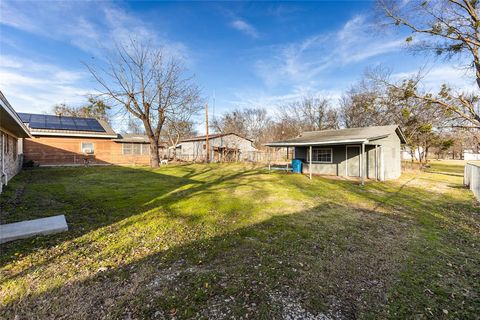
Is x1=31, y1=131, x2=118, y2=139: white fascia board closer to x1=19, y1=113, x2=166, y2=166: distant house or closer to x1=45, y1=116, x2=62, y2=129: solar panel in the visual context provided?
x1=19, y1=113, x2=166, y2=166: distant house

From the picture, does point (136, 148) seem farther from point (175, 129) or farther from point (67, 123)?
point (175, 129)

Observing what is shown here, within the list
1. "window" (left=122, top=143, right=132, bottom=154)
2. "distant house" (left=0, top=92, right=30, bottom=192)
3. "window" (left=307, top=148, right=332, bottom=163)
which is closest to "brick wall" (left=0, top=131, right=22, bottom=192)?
"distant house" (left=0, top=92, right=30, bottom=192)

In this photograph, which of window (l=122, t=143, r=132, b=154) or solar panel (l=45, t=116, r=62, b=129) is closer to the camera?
solar panel (l=45, t=116, r=62, b=129)

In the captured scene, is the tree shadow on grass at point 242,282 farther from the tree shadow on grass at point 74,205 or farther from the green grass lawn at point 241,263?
the tree shadow on grass at point 74,205

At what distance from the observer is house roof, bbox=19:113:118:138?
57.4 ft

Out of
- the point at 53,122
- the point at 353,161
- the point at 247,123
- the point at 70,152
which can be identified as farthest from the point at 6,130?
the point at 247,123

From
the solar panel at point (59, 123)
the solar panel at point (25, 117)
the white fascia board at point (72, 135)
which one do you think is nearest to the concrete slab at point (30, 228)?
the white fascia board at point (72, 135)

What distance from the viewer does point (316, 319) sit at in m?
2.20

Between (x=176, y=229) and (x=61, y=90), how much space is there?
1800 centimetres

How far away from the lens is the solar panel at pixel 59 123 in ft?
58.8

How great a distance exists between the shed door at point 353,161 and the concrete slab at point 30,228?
45.1ft

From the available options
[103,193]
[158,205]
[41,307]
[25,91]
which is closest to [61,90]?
[25,91]

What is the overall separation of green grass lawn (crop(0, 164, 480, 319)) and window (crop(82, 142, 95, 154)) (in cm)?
1450

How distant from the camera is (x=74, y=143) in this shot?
739 inches
